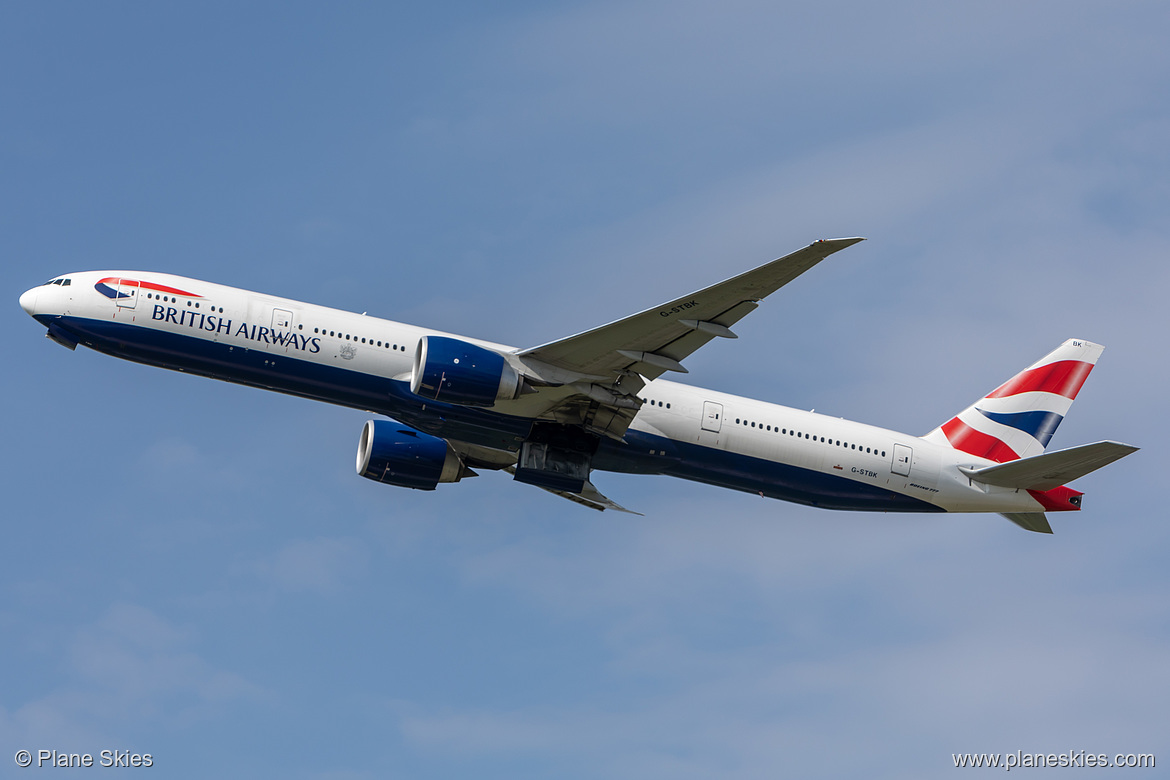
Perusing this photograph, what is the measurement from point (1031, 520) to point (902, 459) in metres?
5.40

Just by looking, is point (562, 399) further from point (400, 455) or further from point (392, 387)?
point (400, 455)

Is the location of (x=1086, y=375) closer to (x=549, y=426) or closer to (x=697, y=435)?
(x=697, y=435)

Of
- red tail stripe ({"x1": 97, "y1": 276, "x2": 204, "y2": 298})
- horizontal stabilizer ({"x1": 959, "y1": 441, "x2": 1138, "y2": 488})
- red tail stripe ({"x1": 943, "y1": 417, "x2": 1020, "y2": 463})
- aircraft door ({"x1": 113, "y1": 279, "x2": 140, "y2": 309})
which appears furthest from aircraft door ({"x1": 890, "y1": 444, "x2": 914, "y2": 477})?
aircraft door ({"x1": 113, "y1": 279, "x2": 140, "y2": 309})

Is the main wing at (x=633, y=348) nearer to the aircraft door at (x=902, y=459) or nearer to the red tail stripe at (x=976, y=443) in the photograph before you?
the aircraft door at (x=902, y=459)

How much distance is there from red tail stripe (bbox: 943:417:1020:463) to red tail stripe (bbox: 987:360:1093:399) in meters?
2.02

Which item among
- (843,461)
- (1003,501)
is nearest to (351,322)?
(843,461)

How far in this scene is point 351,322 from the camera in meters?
35.8

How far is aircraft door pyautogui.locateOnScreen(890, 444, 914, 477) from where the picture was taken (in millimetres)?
39750

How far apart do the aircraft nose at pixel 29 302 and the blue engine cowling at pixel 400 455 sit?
36.7ft

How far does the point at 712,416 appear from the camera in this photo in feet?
124

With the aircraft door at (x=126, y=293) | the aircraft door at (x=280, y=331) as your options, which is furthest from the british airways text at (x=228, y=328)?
the aircraft door at (x=126, y=293)

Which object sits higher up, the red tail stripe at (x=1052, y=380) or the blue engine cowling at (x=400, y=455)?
the red tail stripe at (x=1052, y=380)

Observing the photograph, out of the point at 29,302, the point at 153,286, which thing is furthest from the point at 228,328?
the point at 29,302

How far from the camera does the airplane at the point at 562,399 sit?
34125 millimetres
